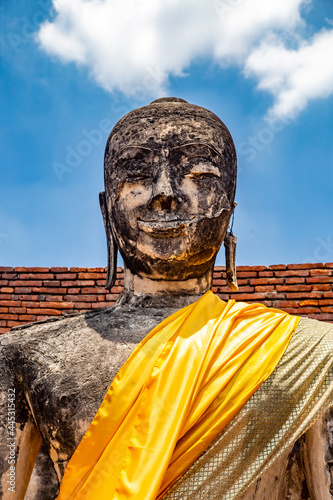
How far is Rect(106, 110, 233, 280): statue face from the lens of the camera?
9.42ft

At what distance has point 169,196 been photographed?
2.82 metres

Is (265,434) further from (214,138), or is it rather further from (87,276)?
(87,276)

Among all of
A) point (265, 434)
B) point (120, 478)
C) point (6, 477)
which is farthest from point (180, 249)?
point (6, 477)

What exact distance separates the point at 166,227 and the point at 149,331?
0.56 m

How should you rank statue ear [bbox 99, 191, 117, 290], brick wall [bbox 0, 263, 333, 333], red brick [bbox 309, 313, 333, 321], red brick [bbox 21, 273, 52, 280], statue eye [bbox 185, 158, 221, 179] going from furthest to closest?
red brick [bbox 21, 273, 52, 280] < brick wall [bbox 0, 263, 333, 333] < red brick [bbox 309, 313, 333, 321] < statue ear [bbox 99, 191, 117, 290] < statue eye [bbox 185, 158, 221, 179]

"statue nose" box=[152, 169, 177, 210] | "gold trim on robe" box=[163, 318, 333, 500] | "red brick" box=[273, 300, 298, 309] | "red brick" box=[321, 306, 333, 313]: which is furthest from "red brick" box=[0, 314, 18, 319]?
"gold trim on robe" box=[163, 318, 333, 500]

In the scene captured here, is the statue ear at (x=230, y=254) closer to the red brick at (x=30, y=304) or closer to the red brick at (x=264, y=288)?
the red brick at (x=264, y=288)

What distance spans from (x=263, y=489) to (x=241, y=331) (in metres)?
0.71

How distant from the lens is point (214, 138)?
3086 millimetres

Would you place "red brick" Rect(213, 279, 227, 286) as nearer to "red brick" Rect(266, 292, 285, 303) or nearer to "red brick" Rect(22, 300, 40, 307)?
"red brick" Rect(266, 292, 285, 303)

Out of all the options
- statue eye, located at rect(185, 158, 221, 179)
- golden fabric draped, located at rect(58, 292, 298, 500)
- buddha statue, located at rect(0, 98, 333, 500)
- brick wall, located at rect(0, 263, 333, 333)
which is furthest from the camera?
brick wall, located at rect(0, 263, 333, 333)

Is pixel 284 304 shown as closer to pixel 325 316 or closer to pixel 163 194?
pixel 325 316

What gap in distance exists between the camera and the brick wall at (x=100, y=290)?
6.94 meters

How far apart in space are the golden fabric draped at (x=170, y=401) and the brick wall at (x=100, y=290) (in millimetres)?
4481
